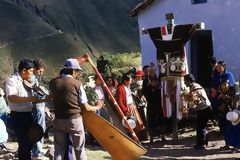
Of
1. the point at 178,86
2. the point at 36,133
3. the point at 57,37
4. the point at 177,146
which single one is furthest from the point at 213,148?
the point at 57,37

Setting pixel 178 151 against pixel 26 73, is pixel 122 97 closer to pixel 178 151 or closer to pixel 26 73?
pixel 178 151

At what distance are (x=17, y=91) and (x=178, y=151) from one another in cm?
397

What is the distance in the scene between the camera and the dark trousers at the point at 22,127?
7.21 meters

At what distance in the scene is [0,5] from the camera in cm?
4531

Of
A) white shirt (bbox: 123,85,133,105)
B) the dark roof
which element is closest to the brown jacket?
white shirt (bbox: 123,85,133,105)

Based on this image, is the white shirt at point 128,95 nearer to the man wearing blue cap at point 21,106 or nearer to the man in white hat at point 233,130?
the man in white hat at point 233,130

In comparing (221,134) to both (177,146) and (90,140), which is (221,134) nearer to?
(177,146)

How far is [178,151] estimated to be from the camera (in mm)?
9773

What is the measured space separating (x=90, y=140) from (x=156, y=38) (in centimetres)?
271

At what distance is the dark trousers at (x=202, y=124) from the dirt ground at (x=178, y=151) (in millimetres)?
196

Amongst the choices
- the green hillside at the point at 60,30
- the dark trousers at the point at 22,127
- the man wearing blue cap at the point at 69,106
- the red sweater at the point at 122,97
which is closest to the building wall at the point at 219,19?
the red sweater at the point at 122,97

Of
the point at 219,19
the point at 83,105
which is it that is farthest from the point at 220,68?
the point at 83,105

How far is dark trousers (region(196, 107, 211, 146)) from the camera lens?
9.48 m

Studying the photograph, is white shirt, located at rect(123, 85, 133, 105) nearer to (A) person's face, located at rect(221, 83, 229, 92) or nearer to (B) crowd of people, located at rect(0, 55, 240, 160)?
(B) crowd of people, located at rect(0, 55, 240, 160)
